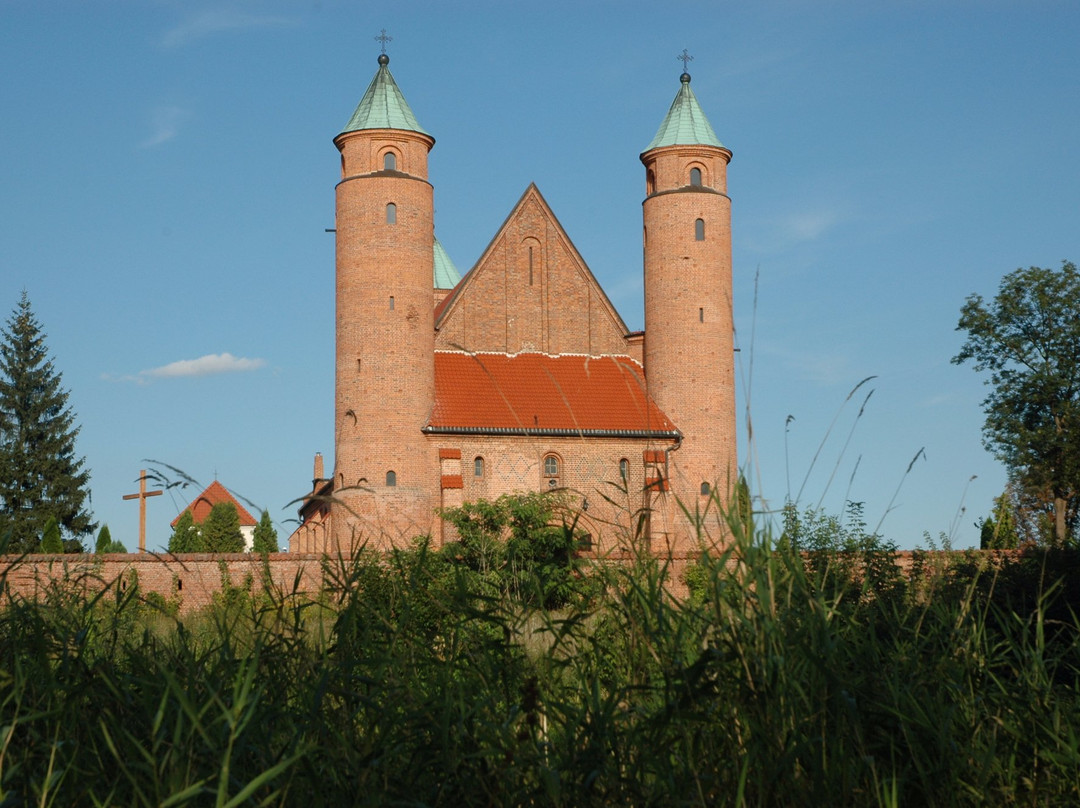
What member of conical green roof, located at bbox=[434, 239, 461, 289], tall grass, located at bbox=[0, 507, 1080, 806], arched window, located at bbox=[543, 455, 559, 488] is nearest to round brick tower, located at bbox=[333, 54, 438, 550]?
arched window, located at bbox=[543, 455, 559, 488]

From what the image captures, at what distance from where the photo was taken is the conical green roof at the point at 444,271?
51.4 m

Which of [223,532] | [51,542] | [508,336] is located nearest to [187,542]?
[223,532]

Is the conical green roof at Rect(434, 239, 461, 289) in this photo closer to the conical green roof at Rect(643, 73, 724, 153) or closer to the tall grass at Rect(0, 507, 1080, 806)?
the conical green roof at Rect(643, 73, 724, 153)

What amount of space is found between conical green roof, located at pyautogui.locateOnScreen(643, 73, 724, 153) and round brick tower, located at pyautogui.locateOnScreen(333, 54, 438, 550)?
22.4 feet

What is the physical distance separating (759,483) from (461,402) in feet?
99.1

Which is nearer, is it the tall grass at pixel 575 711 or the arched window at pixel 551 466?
the tall grass at pixel 575 711

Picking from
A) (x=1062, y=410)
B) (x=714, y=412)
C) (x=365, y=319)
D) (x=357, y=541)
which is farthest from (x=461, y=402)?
(x=357, y=541)

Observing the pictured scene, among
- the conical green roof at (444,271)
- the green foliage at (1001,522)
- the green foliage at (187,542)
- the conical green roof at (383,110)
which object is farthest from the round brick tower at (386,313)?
the green foliage at (1001,522)

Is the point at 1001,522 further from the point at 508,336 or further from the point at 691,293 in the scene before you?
the point at 508,336

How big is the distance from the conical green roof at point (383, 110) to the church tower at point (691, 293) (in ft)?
22.2

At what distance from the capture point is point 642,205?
36094 millimetres

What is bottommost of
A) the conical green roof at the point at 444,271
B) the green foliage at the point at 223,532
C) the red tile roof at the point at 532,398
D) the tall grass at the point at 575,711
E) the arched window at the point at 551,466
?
the tall grass at the point at 575,711

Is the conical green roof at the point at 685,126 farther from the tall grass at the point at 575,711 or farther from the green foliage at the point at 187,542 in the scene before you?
the tall grass at the point at 575,711

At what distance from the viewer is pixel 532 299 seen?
36625 mm
